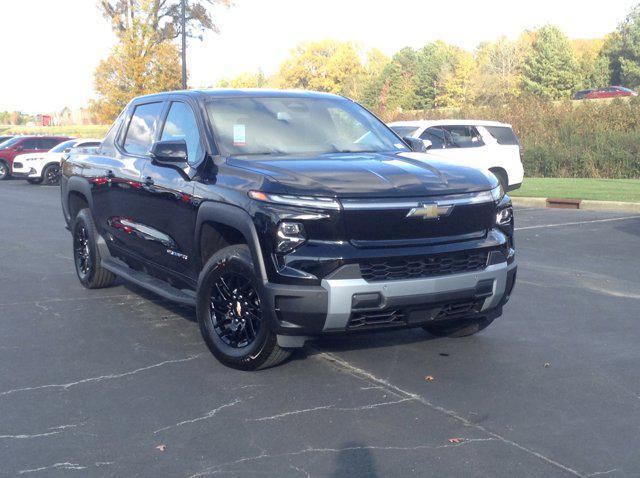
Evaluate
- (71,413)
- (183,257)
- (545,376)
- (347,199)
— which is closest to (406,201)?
(347,199)

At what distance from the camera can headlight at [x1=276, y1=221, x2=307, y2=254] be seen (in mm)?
5035

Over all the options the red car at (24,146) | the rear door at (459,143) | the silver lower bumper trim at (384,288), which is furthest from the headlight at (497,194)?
the red car at (24,146)

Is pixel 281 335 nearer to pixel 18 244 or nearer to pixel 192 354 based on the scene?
pixel 192 354

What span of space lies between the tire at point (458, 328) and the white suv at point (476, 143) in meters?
10.5

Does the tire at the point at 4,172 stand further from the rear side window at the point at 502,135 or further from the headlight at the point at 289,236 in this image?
the headlight at the point at 289,236

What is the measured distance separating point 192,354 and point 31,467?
2066mm

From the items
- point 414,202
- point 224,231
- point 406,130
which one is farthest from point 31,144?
point 414,202

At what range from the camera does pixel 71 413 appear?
4.81m

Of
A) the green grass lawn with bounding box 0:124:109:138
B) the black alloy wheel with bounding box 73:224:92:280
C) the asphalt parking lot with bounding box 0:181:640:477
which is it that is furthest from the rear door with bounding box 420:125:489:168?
the green grass lawn with bounding box 0:124:109:138

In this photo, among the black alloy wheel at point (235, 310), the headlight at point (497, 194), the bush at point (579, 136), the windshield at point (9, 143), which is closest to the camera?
the black alloy wheel at point (235, 310)

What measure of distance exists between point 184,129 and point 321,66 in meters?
95.0

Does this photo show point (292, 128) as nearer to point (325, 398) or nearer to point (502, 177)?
point (325, 398)

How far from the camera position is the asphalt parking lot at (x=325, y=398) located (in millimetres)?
4113

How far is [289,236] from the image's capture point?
16.5 feet
